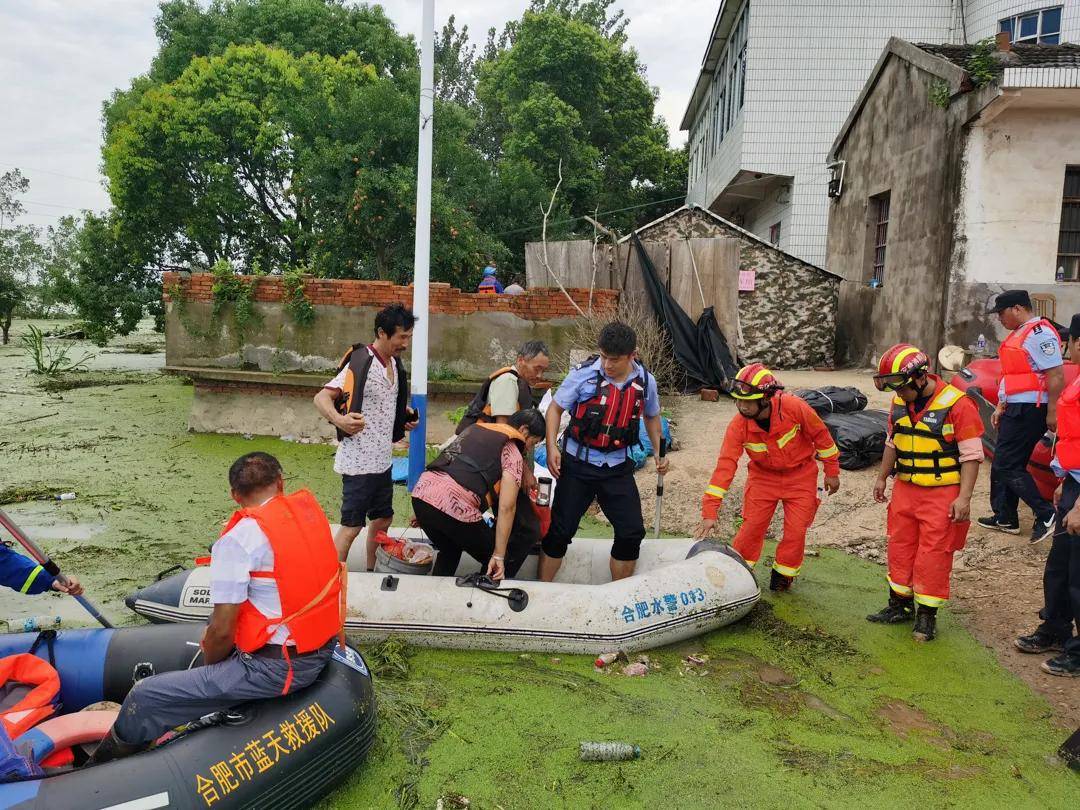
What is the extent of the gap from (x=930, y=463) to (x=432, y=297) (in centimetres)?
676

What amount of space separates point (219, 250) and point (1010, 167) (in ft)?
50.1

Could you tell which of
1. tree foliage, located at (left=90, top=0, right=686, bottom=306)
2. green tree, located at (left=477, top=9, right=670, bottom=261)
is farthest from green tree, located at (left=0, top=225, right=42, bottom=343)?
green tree, located at (left=477, top=9, right=670, bottom=261)

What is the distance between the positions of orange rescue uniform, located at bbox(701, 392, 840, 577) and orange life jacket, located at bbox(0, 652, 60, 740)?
3577 mm

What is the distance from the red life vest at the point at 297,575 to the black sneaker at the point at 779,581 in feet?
11.0

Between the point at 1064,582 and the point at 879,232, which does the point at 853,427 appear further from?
the point at 879,232

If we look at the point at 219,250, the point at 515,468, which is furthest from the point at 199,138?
the point at 515,468

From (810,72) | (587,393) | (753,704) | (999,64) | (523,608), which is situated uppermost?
(810,72)

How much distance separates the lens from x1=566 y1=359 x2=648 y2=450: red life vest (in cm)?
459

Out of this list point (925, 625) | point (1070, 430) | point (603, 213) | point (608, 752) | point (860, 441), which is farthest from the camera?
point (603, 213)

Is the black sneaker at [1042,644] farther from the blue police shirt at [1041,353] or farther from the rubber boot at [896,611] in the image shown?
the blue police shirt at [1041,353]

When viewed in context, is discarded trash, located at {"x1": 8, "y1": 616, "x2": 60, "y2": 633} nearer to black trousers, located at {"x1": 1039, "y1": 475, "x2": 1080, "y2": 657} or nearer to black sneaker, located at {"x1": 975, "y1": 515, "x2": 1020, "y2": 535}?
black trousers, located at {"x1": 1039, "y1": 475, "x2": 1080, "y2": 657}

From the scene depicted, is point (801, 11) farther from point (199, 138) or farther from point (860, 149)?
point (199, 138)

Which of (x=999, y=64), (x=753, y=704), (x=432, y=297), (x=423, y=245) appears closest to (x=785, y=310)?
(x=999, y=64)

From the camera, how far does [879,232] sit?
12.4m
